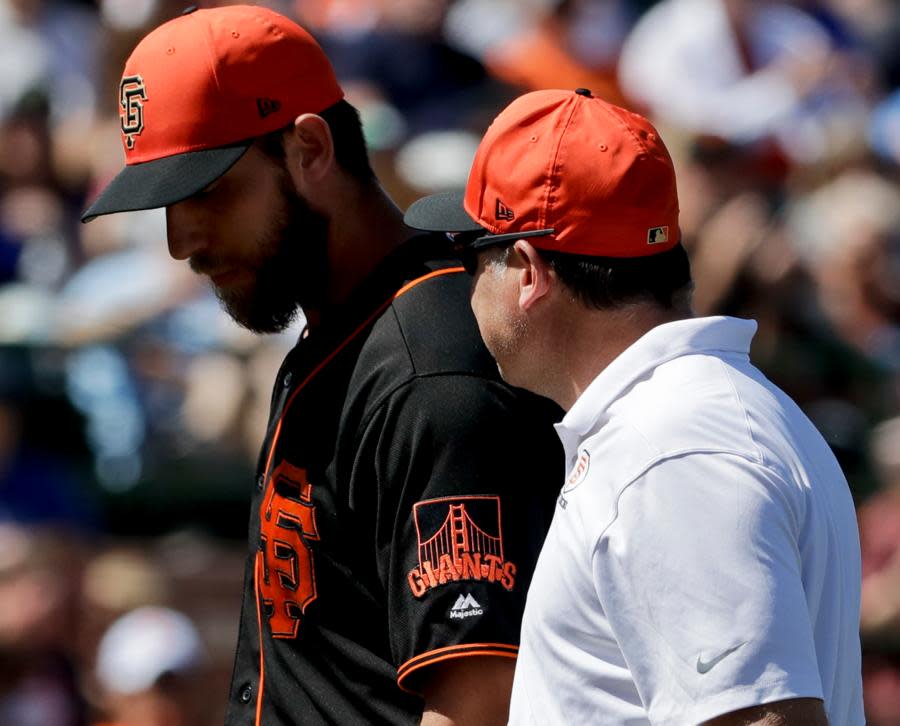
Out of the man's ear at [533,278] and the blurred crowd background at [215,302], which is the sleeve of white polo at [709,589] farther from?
the blurred crowd background at [215,302]

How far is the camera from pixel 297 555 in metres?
2.54

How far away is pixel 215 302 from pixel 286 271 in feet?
11.2

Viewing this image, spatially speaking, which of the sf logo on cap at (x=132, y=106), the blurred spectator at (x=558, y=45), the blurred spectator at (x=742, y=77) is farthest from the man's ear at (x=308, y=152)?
the blurred spectator at (x=558, y=45)

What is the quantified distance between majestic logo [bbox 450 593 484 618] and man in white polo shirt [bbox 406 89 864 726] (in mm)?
347

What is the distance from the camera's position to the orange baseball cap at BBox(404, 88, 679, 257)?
6.70ft

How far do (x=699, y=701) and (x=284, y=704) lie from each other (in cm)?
107

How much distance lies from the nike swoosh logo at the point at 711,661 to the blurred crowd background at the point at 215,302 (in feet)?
11.6

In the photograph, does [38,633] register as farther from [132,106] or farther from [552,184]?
[552,184]

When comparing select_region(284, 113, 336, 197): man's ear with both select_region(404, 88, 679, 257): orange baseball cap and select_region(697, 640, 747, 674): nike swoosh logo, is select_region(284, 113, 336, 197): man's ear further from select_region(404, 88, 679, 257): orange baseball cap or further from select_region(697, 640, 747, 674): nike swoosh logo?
select_region(697, 640, 747, 674): nike swoosh logo

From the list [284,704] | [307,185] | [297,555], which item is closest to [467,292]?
[307,185]

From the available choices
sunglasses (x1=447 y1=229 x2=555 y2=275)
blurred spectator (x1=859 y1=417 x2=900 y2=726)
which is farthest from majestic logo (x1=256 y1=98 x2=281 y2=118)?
blurred spectator (x1=859 y1=417 x2=900 y2=726)

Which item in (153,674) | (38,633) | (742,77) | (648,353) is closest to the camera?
(648,353)

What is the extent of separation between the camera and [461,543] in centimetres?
232

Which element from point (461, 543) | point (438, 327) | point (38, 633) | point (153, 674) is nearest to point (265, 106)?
point (438, 327)
